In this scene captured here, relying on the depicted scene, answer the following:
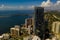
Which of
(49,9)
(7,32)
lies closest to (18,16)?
(7,32)

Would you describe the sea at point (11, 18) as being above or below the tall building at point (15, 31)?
above

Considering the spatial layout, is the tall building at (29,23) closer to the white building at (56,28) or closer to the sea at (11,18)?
the sea at (11,18)

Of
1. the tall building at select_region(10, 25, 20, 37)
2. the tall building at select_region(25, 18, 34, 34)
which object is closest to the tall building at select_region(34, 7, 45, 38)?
the tall building at select_region(25, 18, 34, 34)

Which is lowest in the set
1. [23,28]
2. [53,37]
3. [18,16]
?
[53,37]

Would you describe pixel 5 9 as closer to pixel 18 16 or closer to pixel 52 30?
pixel 18 16

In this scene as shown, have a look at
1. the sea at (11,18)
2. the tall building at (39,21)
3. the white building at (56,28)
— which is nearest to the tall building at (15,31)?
the sea at (11,18)

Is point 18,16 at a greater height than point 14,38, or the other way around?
point 18,16
